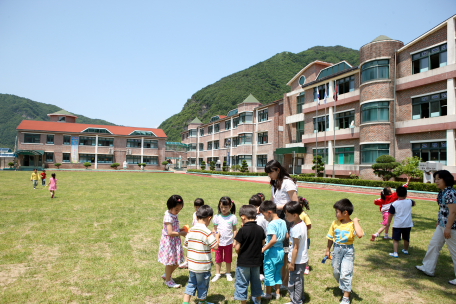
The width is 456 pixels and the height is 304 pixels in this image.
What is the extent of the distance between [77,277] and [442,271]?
675 cm

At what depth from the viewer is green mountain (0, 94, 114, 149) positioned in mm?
111544

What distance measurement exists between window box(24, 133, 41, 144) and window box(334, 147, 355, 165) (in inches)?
2094

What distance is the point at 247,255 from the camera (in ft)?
12.1

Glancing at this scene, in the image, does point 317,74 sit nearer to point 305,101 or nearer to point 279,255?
point 305,101

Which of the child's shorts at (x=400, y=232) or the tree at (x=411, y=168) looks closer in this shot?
the child's shorts at (x=400, y=232)

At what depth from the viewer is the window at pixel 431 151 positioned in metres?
20.5

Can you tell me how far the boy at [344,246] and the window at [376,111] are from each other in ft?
75.4

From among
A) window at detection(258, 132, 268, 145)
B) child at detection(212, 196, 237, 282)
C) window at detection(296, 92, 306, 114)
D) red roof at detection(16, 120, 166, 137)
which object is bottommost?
child at detection(212, 196, 237, 282)

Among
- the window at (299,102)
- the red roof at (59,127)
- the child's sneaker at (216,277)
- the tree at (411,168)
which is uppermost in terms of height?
the window at (299,102)

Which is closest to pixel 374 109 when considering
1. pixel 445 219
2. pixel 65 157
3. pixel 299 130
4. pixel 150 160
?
pixel 299 130

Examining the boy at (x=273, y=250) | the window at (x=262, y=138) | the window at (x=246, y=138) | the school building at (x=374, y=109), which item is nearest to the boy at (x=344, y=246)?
the boy at (x=273, y=250)

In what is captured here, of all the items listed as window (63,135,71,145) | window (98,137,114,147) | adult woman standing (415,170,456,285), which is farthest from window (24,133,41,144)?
adult woman standing (415,170,456,285)

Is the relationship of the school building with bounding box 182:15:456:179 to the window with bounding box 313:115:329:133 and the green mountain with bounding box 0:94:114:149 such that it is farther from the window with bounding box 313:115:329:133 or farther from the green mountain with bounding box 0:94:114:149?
the green mountain with bounding box 0:94:114:149

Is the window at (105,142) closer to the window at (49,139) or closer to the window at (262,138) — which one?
the window at (49,139)
